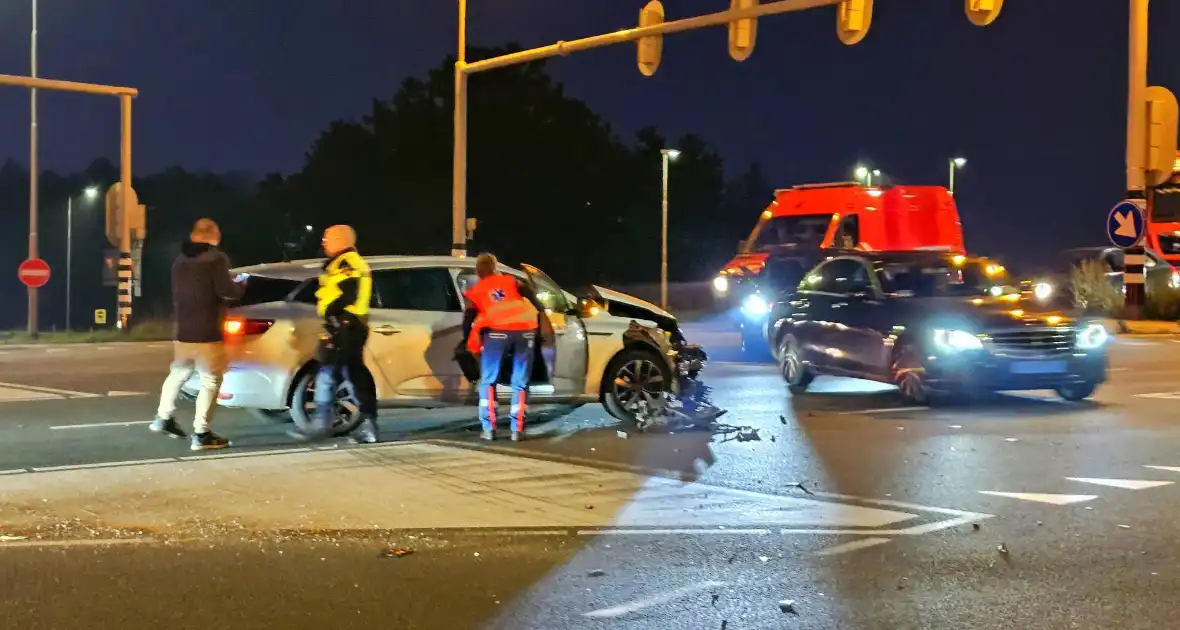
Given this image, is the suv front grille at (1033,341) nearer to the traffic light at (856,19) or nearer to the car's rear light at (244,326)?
the traffic light at (856,19)

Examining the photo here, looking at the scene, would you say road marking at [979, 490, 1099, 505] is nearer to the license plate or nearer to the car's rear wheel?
the license plate

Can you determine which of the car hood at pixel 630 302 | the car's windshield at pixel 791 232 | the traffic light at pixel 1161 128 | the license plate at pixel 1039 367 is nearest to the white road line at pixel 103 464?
the car hood at pixel 630 302

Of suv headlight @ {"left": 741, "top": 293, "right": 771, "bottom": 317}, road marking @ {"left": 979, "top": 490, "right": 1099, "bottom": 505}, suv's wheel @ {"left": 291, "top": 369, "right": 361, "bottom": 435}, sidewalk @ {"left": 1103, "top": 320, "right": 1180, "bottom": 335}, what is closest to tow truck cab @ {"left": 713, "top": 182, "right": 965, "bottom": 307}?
suv headlight @ {"left": 741, "top": 293, "right": 771, "bottom": 317}

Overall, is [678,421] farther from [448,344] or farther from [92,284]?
[92,284]

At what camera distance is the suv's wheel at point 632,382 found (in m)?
11.5

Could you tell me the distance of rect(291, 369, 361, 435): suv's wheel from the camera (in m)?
10.5

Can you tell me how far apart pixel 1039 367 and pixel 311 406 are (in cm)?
705

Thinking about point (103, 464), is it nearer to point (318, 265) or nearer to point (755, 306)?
point (318, 265)

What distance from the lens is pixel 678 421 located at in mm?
11547

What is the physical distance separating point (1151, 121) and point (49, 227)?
268 ft

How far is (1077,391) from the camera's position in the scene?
13164mm

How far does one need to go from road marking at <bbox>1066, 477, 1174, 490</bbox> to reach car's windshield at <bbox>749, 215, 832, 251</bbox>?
15286mm

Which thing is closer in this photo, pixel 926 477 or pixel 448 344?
pixel 926 477

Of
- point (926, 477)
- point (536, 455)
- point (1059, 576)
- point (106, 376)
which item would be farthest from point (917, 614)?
point (106, 376)
